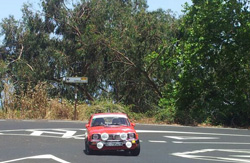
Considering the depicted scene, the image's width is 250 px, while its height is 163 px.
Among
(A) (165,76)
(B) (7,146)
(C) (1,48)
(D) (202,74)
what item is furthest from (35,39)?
(B) (7,146)

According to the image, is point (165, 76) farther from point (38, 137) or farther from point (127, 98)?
point (38, 137)

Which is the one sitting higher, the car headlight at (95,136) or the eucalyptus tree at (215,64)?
the eucalyptus tree at (215,64)

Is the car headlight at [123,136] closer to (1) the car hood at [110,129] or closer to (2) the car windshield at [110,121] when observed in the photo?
(1) the car hood at [110,129]

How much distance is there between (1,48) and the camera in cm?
3894

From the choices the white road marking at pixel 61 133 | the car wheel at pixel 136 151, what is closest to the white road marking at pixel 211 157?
the car wheel at pixel 136 151

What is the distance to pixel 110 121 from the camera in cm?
1548

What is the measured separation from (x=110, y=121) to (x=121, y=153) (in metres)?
1.09

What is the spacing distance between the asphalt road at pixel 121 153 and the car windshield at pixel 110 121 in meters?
0.90

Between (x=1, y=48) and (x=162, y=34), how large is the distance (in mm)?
13114

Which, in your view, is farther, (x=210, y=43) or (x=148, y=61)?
(x=148, y=61)

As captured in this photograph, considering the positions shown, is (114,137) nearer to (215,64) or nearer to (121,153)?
(121,153)

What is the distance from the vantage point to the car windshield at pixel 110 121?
15.1m

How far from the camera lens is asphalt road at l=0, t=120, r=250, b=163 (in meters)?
13.4

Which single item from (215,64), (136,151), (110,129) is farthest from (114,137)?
(215,64)
